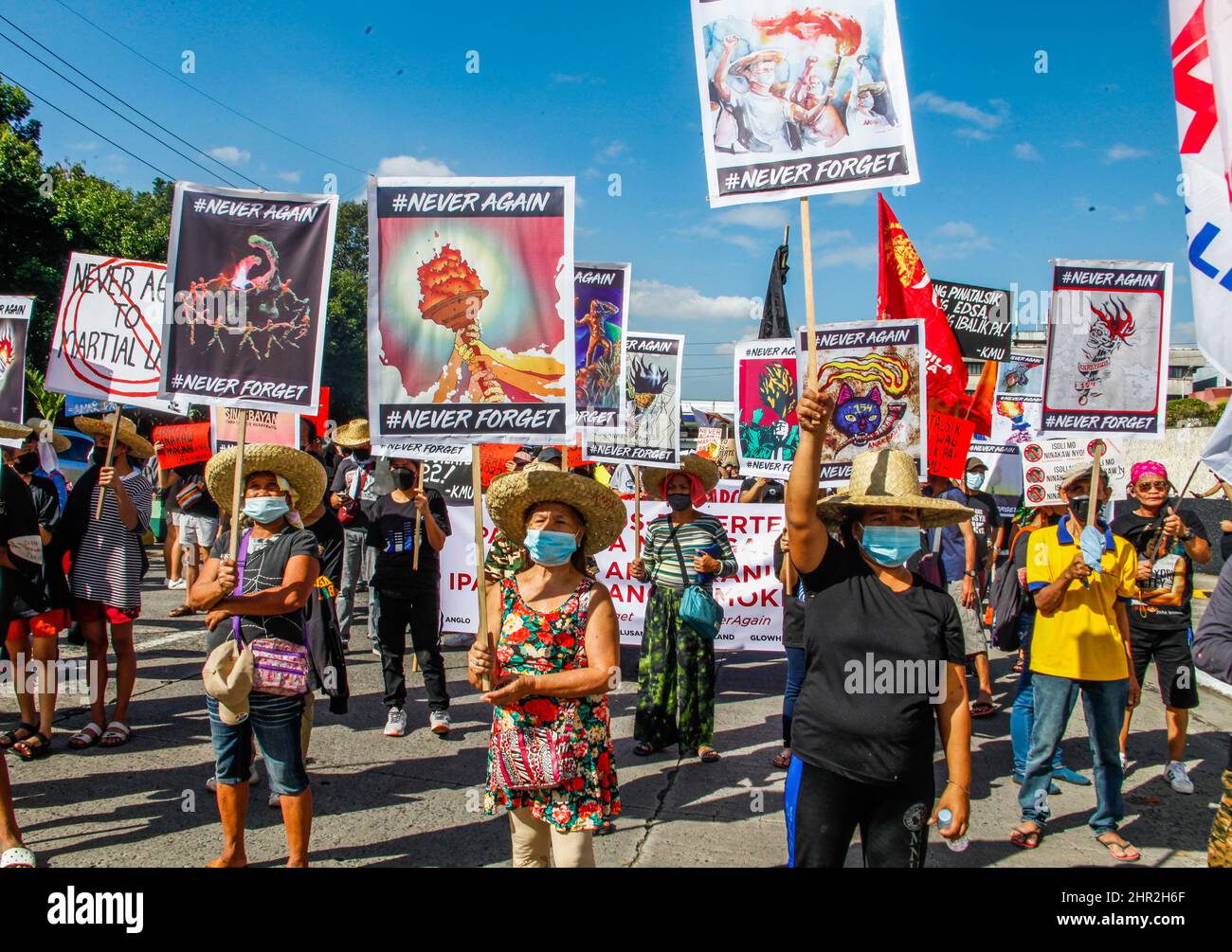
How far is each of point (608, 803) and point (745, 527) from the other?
223 inches

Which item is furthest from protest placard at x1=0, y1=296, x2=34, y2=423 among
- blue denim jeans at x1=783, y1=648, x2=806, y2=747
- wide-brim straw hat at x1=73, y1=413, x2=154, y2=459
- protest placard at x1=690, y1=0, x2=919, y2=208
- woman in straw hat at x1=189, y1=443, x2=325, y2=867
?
blue denim jeans at x1=783, y1=648, x2=806, y2=747

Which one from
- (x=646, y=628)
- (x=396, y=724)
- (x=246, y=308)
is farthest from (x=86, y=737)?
(x=646, y=628)

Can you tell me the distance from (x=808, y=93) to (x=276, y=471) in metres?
3.06

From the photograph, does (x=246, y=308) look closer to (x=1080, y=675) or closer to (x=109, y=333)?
(x=109, y=333)

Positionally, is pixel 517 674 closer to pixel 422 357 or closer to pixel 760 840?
pixel 422 357

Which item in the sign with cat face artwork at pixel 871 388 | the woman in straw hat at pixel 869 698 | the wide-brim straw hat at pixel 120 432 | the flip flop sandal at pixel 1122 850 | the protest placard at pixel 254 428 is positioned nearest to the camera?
the woman in straw hat at pixel 869 698

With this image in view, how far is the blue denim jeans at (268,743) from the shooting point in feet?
12.9

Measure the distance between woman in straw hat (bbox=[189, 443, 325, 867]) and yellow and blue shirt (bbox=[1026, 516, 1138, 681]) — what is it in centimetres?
390

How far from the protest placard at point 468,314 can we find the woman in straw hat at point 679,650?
2479 mm

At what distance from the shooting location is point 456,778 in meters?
5.66

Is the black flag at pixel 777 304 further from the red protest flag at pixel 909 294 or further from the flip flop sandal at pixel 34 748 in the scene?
the flip flop sandal at pixel 34 748

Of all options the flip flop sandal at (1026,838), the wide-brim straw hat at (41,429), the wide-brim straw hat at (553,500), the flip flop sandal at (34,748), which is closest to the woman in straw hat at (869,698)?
the wide-brim straw hat at (553,500)

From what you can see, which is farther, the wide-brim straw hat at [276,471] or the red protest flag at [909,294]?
the red protest flag at [909,294]

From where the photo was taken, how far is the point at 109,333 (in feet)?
22.3
